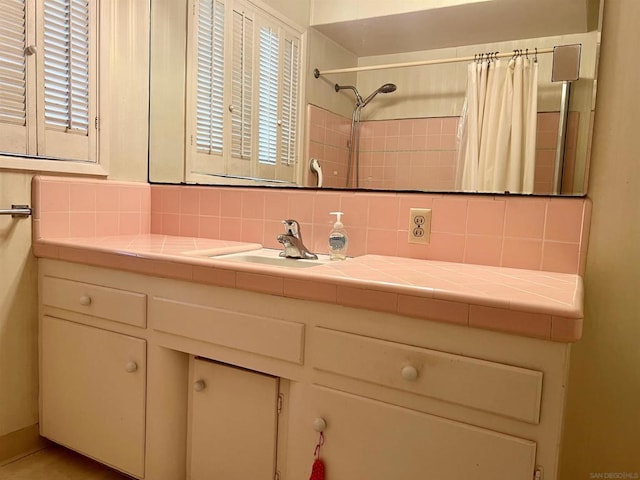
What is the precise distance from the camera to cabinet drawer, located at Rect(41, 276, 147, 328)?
1.39 m

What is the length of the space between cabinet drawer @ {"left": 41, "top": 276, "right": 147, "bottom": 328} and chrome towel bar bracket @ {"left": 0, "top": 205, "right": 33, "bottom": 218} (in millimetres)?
231

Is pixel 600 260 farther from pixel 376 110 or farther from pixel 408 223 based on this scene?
pixel 376 110

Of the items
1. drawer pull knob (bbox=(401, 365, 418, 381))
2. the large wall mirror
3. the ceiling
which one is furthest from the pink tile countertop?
the ceiling

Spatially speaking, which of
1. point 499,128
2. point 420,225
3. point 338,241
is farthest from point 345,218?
point 499,128

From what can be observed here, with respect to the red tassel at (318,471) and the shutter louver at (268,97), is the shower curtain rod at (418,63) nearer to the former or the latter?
the shutter louver at (268,97)

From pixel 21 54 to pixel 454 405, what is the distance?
166 cm

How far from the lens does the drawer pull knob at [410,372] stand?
945 millimetres

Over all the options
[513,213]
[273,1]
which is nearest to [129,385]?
[513,213]

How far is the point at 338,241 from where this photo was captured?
1.54 meters

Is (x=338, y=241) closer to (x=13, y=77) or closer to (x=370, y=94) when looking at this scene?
(x=370, y=94)

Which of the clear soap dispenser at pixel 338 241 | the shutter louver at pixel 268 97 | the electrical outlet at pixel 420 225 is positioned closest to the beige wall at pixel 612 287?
the electrical outlet at pixel 420 225

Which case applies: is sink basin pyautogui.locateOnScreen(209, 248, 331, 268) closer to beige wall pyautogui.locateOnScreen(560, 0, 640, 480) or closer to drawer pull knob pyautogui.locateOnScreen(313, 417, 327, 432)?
drawer pull knob pyautogui.locateOnScreen(313, 417, 327, 432)

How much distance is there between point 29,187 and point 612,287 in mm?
1847

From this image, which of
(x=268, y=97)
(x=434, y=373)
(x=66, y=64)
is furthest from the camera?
(x=268, y=97)
